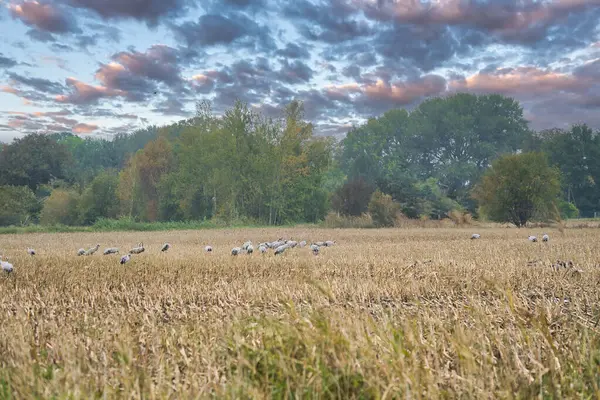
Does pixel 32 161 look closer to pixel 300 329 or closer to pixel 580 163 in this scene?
pixel 300 329

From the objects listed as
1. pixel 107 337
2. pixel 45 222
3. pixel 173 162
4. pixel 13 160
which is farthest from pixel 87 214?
pixel 107 337

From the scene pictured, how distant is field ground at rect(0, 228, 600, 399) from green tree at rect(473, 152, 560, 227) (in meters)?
16.1

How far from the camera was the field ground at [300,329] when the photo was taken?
2469 mm

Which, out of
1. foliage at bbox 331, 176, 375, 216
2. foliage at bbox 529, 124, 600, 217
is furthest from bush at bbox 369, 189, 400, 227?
foliage at bbox 529, 124, 600, 217

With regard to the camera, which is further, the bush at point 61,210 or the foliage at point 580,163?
the foliage at point 580,163

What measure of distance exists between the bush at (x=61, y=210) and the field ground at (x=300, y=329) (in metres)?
36.4

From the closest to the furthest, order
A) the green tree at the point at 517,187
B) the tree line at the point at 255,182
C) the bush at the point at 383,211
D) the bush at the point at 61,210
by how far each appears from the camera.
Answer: the green tree at the point at 517,187 → the tree line at the point at 255,182 → the bush at the point at 383,211 → the bush at the point at 61,210

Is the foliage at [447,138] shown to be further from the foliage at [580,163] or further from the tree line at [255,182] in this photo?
the foliage at [580,163]

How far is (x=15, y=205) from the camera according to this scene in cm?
3762

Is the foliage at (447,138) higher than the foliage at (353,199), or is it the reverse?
the foliage at (447,138)

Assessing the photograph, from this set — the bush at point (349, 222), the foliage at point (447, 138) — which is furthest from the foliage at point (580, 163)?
the bush at point (349, 222)

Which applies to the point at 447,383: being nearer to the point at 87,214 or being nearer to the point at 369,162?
the point at 87,214

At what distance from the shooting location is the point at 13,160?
51188mm

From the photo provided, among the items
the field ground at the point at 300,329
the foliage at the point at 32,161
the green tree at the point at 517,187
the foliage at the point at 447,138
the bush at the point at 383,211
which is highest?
the foliage at the point at 447,138
